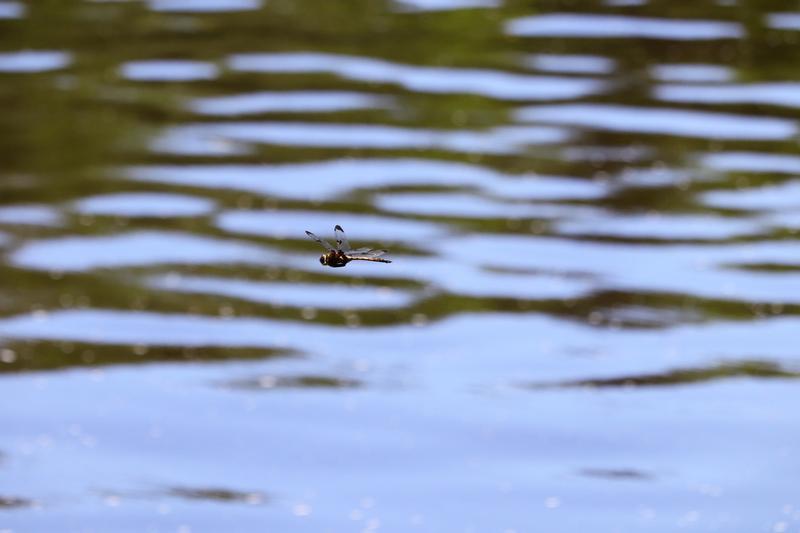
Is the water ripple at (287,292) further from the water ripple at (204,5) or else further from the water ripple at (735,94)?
the water ripple at (204,5)

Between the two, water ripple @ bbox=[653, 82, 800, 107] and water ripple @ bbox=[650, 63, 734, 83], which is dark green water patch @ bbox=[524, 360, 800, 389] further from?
water ripple @ bbox=[650, 63, 734, 83]

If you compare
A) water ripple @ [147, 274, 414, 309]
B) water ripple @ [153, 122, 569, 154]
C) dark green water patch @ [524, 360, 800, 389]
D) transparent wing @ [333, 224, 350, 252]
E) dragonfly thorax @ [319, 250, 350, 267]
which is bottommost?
dark green water patch @ [524, 360, 800, 389]

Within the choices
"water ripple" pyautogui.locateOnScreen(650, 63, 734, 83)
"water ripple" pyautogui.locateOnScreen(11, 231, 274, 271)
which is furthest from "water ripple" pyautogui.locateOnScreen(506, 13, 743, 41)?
"water ripple" pyautogui.locateOnScreen(11, 231, 274, 271)

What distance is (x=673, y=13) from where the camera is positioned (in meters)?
20.0

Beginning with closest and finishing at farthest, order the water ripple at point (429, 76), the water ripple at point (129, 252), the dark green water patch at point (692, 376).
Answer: the dark green water patch at point (692, 376)
the water ripple at point (129, 252)
the water ripple at point (429, 76)

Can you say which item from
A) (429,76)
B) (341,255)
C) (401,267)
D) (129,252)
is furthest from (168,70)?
(341,255)

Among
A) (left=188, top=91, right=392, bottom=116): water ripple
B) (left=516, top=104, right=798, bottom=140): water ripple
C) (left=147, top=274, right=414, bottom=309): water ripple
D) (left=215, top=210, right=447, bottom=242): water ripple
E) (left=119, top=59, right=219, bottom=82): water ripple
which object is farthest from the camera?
(left=119, top=59, right=219, bottom=82): water ripple

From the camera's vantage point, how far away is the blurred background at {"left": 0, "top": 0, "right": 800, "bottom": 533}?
10.3 m

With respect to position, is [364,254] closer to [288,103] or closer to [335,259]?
[335,259]

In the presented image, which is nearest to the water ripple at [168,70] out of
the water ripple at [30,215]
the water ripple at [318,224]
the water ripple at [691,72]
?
the water ripple at [30,215]

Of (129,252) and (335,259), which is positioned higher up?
(335,259)

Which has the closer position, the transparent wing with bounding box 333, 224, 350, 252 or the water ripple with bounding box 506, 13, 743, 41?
the transparent wing with bounding box 333, 224, 350, 252

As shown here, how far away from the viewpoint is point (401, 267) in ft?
45.8

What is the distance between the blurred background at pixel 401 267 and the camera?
10297 mm
